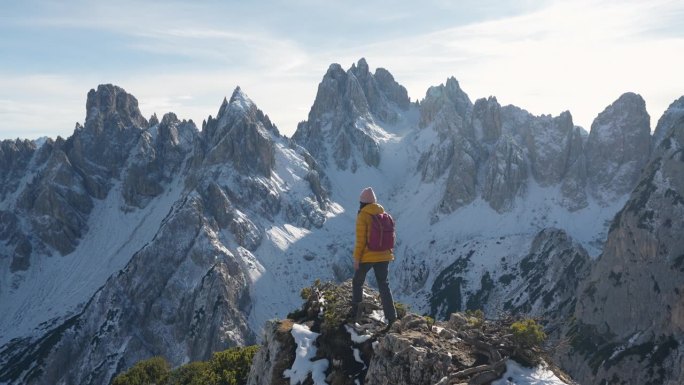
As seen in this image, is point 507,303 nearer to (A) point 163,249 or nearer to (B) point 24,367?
(A) point 163,249

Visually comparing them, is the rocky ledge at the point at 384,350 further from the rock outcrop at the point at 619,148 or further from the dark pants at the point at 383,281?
the rock outcrop at the point at 619,148

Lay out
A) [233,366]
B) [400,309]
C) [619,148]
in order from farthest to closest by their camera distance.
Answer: [619,148], [233,366], [400,309]

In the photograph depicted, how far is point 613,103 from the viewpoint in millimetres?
197250

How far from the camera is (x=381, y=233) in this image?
25781 mm

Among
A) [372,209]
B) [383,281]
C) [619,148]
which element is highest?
[619,148]

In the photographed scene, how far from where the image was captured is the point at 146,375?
5303 centimetres

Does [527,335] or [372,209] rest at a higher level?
[372,209]

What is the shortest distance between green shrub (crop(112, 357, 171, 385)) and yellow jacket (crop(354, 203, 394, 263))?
1320 inches

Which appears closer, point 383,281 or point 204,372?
point 383,281

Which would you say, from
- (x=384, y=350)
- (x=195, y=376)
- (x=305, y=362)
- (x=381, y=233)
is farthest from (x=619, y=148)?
(x=384, y=350)

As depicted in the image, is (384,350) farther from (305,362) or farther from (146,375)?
(146,375)

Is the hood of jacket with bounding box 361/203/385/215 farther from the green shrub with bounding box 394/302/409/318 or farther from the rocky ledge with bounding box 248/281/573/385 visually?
the green shrub with bounding box 394/302/409/318

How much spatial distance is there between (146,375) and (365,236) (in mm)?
35916

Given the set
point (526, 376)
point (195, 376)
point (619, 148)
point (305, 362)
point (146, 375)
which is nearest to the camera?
point (526, 376)
